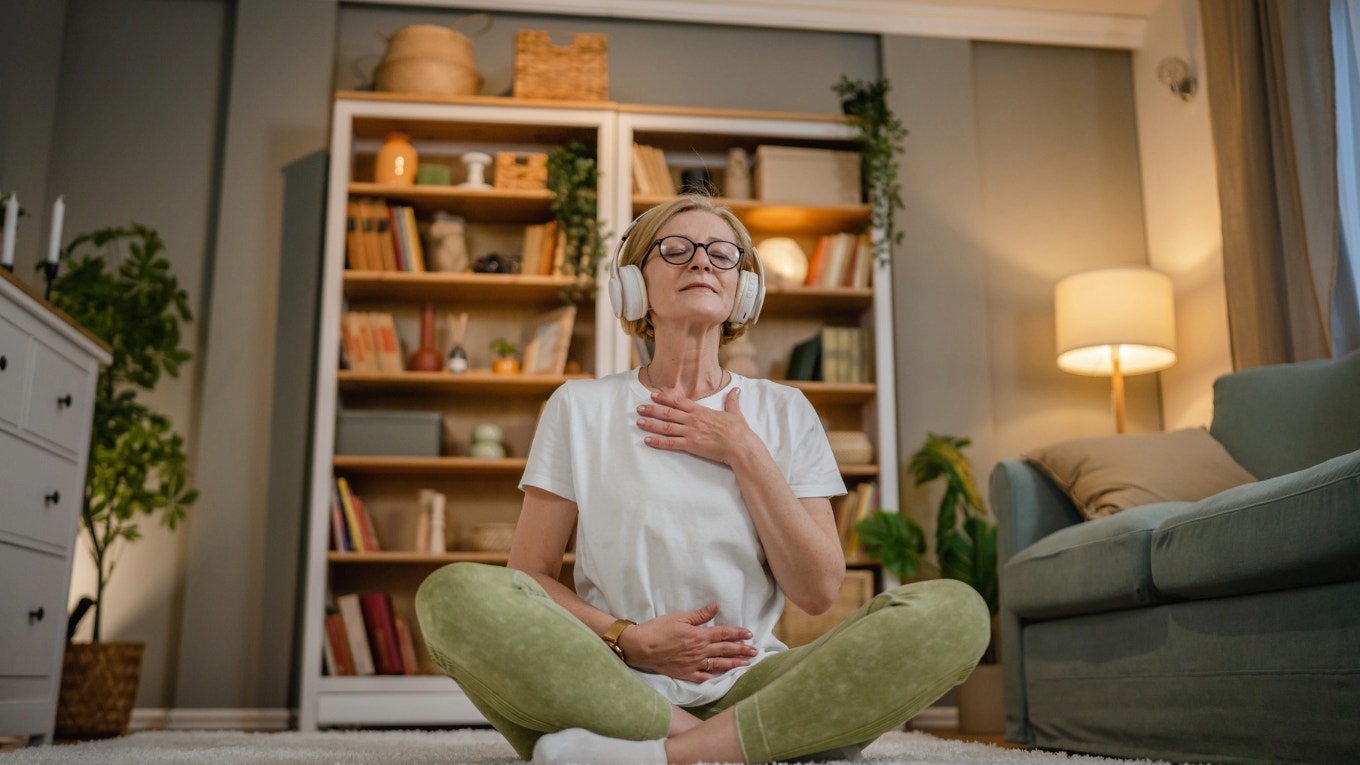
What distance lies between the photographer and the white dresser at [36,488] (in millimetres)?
2293

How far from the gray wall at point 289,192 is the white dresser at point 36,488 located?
108 cm

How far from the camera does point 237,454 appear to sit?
12.4 ft

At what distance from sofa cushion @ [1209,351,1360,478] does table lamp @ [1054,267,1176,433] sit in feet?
3.10

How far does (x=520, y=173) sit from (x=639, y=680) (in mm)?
2776

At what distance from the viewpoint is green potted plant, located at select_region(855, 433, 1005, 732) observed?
3271 millimetres

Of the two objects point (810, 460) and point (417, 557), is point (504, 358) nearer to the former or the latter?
point (417, 557)

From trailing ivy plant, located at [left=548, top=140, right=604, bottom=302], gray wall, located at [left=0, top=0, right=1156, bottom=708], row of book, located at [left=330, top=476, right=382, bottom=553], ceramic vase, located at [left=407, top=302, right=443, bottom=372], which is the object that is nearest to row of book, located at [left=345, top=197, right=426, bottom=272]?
ceramic vase, located at [left=407, top=302, right=443, bottom=372]

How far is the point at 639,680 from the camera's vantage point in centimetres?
133

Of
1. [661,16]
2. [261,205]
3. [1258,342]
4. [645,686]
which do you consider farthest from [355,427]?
[1258,342]

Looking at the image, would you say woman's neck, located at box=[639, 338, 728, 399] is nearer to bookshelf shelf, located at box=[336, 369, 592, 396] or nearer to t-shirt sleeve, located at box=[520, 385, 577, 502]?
t-shirt sleeve, located at box=[520, 385, 577, 502]

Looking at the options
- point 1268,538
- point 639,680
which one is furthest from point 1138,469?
point 639,680

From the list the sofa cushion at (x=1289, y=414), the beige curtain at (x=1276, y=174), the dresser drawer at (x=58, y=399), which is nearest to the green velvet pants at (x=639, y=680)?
the sofa cushion at (x=1289, y=414)

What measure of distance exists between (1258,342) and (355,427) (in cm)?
274

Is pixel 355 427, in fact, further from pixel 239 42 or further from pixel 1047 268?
pixel 1047 268
